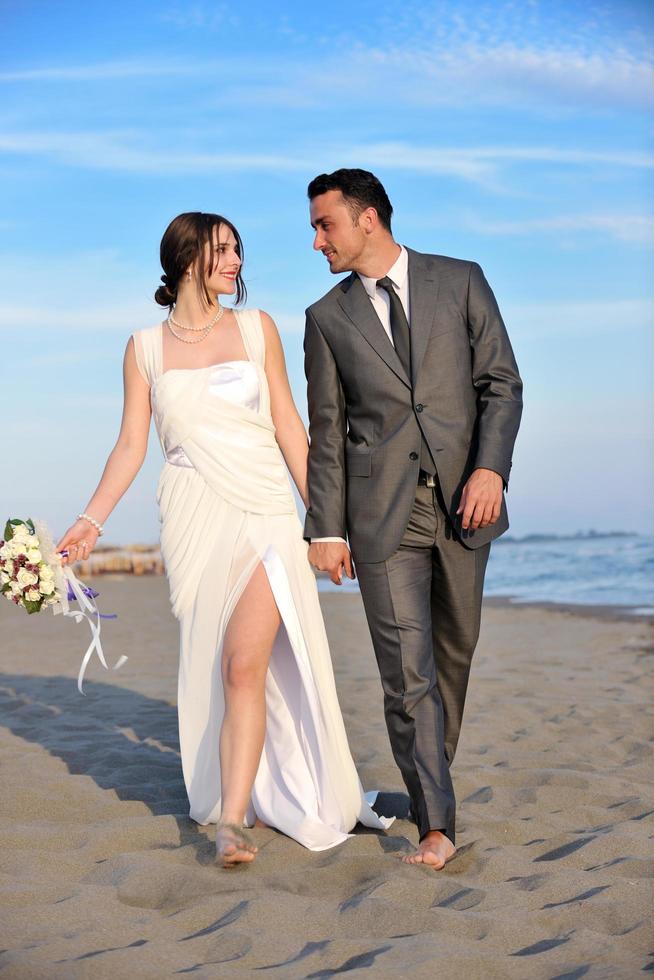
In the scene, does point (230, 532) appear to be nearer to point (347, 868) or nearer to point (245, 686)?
point (245, 686)

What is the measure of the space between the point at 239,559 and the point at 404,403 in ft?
2.78

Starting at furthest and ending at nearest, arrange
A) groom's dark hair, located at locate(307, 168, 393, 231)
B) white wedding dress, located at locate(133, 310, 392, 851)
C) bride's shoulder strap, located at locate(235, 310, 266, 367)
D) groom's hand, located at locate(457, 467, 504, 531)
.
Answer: bride's shoulder strap, located at locate(235, 310, 266, 367), white wedding dress, located at locate(133, 310, 392, 851), groom's dark hair, located at locate(307, 168, 393, 231), groom's hand, located at locate(457, 467, 504, 531)

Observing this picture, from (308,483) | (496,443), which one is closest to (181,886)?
(308,483)

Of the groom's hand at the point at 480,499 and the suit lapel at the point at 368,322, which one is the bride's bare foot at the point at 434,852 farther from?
the suit lapel at the point at 368,322

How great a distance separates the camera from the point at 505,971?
269 cm

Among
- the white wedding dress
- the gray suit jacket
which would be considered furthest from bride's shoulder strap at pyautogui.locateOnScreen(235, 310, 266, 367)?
the gray suit jacket

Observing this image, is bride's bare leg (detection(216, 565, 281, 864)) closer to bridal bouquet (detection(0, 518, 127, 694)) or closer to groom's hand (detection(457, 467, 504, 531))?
bridal bouquet (detection(0, 518, 127, 694))

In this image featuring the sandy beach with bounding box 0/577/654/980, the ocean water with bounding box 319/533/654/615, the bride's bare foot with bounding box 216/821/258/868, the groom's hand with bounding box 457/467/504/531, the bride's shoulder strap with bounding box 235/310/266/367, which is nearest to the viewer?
the sandy beach with bounding box 0/577/654/980

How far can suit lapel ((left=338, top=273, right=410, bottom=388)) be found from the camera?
387cm

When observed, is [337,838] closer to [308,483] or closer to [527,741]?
[308,483]

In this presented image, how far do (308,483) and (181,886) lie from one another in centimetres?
146

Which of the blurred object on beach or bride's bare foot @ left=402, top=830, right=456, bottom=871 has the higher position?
bride's bare foot @ left=402, top=830, right=456, bottom=871

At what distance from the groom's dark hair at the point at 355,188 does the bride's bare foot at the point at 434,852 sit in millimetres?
2194

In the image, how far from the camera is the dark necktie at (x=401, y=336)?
152 inches
